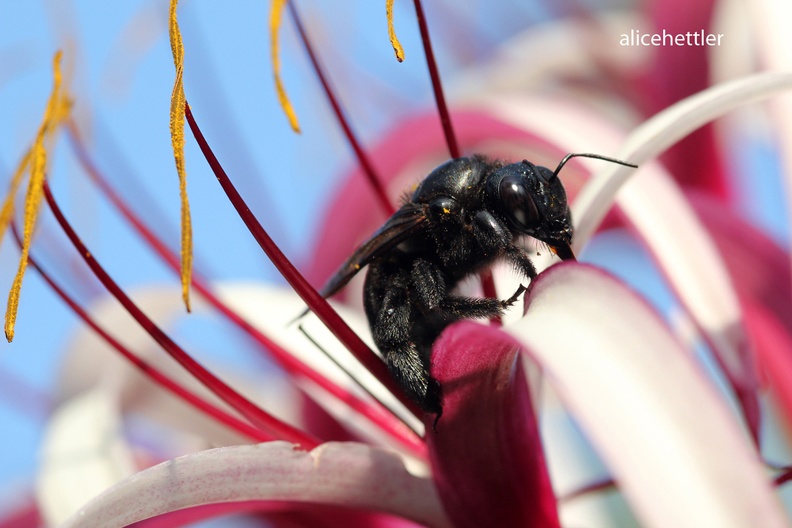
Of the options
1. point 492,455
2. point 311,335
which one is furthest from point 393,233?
point 311,335

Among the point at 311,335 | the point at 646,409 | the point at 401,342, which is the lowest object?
the point at 646,409

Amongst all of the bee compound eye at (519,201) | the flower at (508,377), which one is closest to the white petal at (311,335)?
the flower at (508,377)

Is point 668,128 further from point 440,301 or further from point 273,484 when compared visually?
point 273,484

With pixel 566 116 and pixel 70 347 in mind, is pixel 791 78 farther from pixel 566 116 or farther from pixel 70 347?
pixel 70 347

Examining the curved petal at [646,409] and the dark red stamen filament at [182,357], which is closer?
the curved petal at [646,409]

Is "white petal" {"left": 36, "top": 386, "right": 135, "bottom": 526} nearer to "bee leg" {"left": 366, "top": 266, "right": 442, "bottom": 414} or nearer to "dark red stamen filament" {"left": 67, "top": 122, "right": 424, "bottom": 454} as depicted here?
"dark red stamen filament" {"left": 67, "top": 122, "right": 424, "bottom": 454}

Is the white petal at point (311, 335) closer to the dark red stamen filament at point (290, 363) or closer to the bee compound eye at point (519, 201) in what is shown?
the dark red stamen filament at point (290, 363)

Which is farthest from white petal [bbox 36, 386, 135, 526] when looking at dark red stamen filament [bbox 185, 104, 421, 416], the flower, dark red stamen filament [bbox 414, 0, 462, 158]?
dark red stamen filament [bbox 414, 0, 462, 158]
